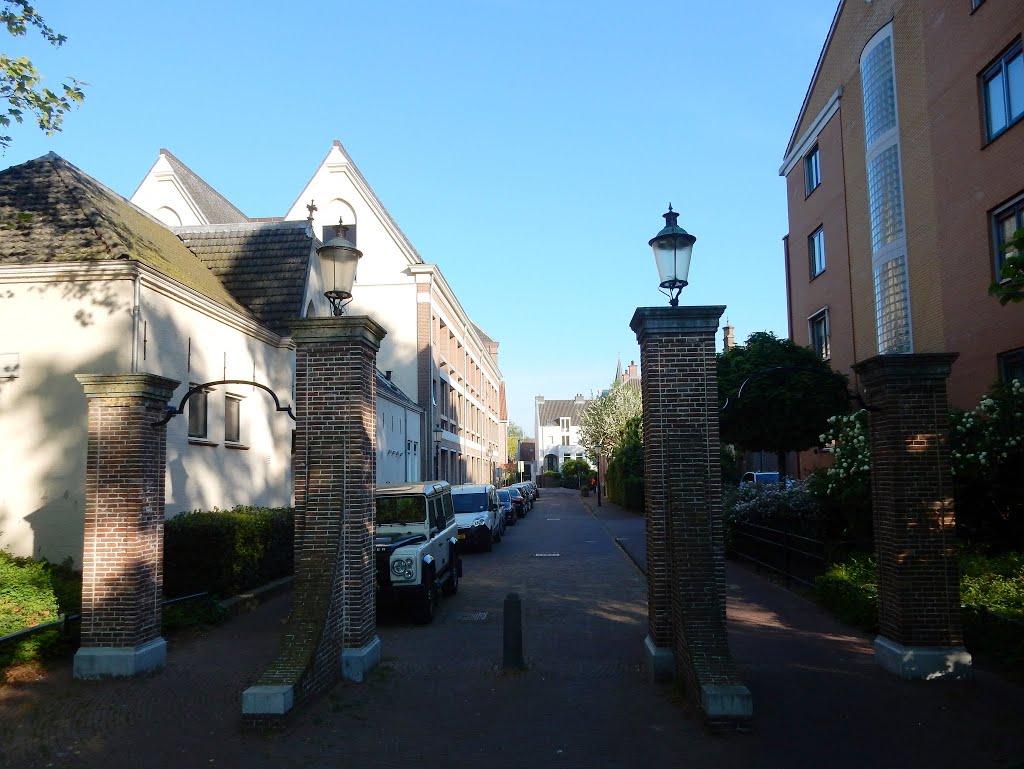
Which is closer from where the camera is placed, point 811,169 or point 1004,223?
point 1004,223

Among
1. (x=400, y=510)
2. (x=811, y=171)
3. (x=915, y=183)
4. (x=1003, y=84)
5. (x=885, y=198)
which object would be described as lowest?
(x=400, y=510)

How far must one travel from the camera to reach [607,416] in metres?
55.4

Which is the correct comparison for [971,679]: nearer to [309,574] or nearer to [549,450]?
[309,574]

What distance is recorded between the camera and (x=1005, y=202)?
50.4 feet

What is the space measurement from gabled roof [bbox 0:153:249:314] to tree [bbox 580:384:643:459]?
3817 cm

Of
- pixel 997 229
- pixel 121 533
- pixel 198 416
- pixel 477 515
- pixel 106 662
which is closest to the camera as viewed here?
pixel 106 662

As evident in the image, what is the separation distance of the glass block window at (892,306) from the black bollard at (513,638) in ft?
48.6

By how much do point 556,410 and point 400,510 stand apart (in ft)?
354

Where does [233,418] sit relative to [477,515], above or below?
above

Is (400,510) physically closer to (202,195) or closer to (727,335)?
(202,195)

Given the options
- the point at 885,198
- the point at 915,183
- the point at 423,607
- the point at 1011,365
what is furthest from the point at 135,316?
the point at 885,198

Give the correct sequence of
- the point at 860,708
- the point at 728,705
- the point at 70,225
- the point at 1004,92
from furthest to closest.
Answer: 1. the point at 1004,92
2. the point at 70,225
3. the point at 860,708
4. the point at 728,705

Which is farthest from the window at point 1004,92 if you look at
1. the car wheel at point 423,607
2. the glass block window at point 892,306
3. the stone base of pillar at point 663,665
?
the car wheel at point 423,607

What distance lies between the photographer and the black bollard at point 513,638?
28.8 feet
